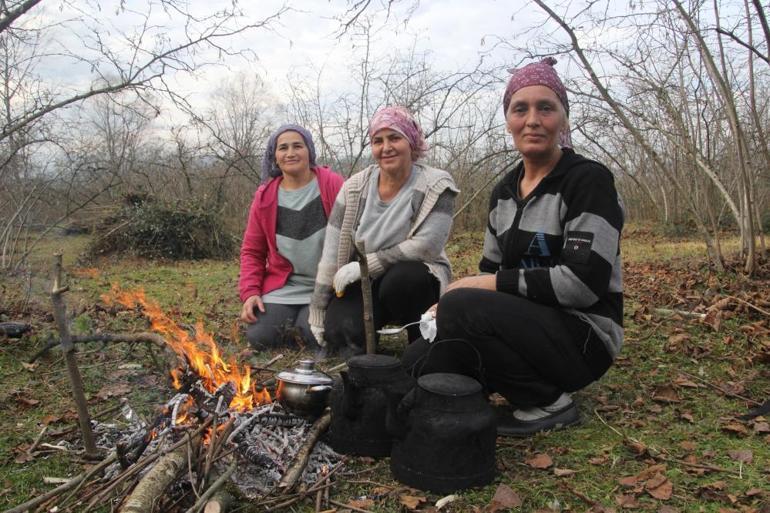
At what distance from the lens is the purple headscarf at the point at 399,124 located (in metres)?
3.31

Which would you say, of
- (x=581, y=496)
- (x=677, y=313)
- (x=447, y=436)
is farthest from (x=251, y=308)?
(x=677, y=313)

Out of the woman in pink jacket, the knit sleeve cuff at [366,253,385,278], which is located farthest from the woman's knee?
the knit sleeve cuff at [366,253,385,278]

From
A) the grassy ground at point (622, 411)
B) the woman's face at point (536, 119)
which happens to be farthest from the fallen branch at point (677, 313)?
the woman's face at point (536, 119)

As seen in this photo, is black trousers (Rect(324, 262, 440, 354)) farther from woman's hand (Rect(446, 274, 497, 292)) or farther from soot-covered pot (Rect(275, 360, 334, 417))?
soot-covered pot (Rect(275, 360, 334, 417))

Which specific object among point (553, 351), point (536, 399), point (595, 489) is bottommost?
point (595, 489)

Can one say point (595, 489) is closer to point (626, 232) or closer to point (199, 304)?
point (199, 304)

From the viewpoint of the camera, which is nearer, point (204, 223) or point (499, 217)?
point (499, 217)

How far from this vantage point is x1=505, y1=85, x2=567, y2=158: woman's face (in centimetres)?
240

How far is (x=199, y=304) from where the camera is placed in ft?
19.8

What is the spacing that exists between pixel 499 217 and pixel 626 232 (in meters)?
12.7

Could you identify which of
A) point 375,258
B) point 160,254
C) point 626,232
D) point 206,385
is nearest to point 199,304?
point 375,258

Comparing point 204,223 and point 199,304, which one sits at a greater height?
point 204,223

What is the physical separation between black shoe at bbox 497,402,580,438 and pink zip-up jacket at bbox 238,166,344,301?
6.96ft

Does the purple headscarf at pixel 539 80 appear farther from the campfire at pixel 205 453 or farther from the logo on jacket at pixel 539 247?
the campfire at pixel 205 453
